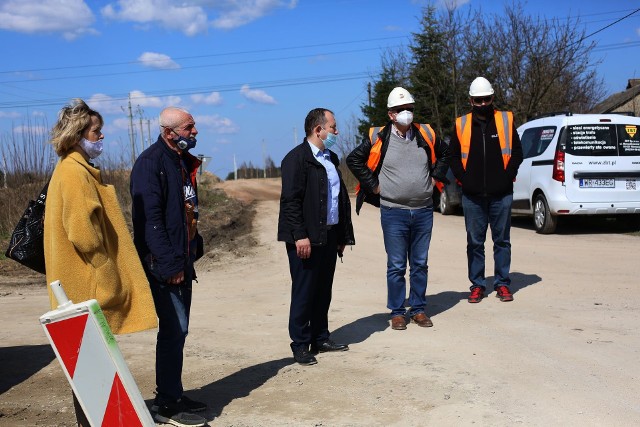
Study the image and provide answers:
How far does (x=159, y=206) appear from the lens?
195 inches

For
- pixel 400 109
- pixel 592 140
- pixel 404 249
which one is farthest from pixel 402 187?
pixel 592 140

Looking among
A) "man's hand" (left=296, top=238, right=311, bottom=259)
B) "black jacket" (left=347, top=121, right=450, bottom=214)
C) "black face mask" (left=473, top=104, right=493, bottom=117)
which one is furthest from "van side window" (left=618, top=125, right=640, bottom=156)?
"man's hand" (left=296, top=238, right=311, bottom=259)

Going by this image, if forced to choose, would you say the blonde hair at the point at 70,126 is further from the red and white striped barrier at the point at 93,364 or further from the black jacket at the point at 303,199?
the black jacket at the point at 303,199

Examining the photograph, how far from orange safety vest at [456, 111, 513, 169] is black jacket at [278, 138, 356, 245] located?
261 cm

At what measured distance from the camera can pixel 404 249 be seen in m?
7.62

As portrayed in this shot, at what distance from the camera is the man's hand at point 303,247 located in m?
6.32

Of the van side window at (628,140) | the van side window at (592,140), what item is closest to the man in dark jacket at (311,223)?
the van side window at (592,140)

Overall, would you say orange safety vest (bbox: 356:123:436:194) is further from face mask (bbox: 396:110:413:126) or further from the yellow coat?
the yellow coat

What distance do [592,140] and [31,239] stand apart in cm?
1158

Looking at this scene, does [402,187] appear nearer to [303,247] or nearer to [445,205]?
[303,247]

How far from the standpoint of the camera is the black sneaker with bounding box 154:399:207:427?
503 centimetres

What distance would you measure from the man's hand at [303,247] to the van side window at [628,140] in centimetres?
956

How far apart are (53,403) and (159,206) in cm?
181

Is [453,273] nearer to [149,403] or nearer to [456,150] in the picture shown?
[456,150]
